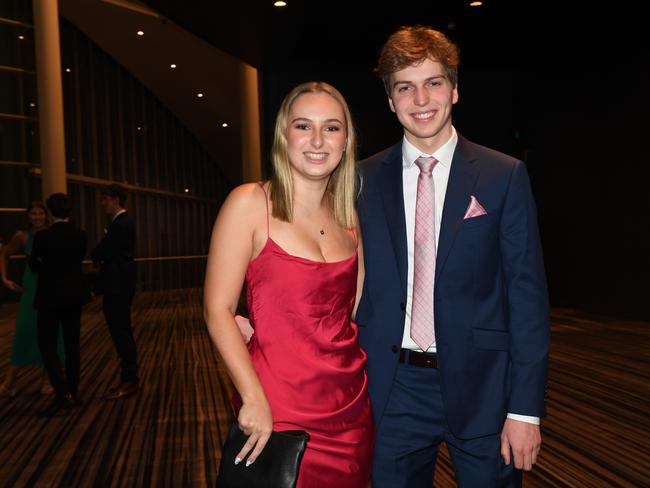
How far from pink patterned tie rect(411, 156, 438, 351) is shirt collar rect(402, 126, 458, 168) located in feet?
0.39

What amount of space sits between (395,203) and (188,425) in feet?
9.83

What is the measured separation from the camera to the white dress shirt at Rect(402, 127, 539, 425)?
1.85m

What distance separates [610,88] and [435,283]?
343 inches

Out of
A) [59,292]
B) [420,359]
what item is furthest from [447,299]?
[59,292]

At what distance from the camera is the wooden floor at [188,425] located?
342 cm

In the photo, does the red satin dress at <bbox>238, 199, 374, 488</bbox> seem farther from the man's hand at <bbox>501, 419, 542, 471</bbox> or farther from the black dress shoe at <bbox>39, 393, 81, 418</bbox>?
the black dress shoe at <bbox>39, 393, 81, 418</bbox>

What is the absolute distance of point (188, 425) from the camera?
170 inches

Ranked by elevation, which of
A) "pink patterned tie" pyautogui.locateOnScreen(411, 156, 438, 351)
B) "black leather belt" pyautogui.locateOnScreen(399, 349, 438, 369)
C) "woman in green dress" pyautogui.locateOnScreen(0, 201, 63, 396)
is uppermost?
"pink patterned tie" pyautogui.locateOnScreen(411, 156, 438, 351)

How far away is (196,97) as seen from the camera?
69.5ft

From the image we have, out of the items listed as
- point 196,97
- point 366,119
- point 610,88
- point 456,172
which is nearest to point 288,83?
point 366,119

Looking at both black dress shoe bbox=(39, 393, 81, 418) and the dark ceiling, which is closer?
black dress shoe bbox=(39, 393, 81, 418)

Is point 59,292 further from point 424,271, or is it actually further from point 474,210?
point 474,210

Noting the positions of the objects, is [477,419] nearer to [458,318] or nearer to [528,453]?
[528,453]

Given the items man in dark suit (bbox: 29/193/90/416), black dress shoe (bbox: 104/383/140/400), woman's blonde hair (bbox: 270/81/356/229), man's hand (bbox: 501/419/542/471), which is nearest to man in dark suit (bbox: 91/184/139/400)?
black dress shoe (bbox: 104/383/140/400)
